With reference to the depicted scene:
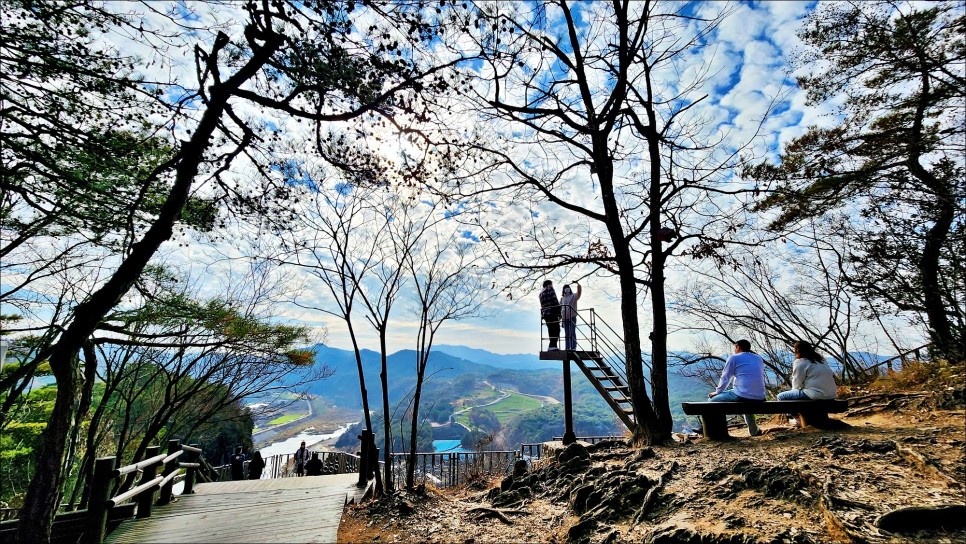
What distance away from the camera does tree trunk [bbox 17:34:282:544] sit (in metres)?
4.56

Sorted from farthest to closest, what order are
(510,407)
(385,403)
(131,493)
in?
(510,407) → (385,403) → (131,493)

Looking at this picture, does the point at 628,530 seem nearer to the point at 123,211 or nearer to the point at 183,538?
the point at 183,538

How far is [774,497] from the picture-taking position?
3.50 metres

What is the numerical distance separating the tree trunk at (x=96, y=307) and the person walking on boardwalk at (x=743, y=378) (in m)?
7.92

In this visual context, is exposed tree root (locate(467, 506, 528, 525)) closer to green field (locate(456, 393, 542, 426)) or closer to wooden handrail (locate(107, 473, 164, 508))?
wooden handrail (locate(107, 473, 164, 508))

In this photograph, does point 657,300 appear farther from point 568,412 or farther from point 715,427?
point 568,412

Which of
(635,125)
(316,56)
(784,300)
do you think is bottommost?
(784,300)

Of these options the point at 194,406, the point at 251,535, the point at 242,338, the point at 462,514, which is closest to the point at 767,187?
the point at 462,514

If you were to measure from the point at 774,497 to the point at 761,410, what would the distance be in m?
2.29

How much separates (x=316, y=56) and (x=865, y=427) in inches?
351

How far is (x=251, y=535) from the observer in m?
4.10

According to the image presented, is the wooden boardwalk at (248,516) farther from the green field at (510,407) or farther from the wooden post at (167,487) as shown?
the green field at (510,407)

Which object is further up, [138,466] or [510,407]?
[138,466]

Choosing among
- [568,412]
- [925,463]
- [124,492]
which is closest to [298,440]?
[568,412]
